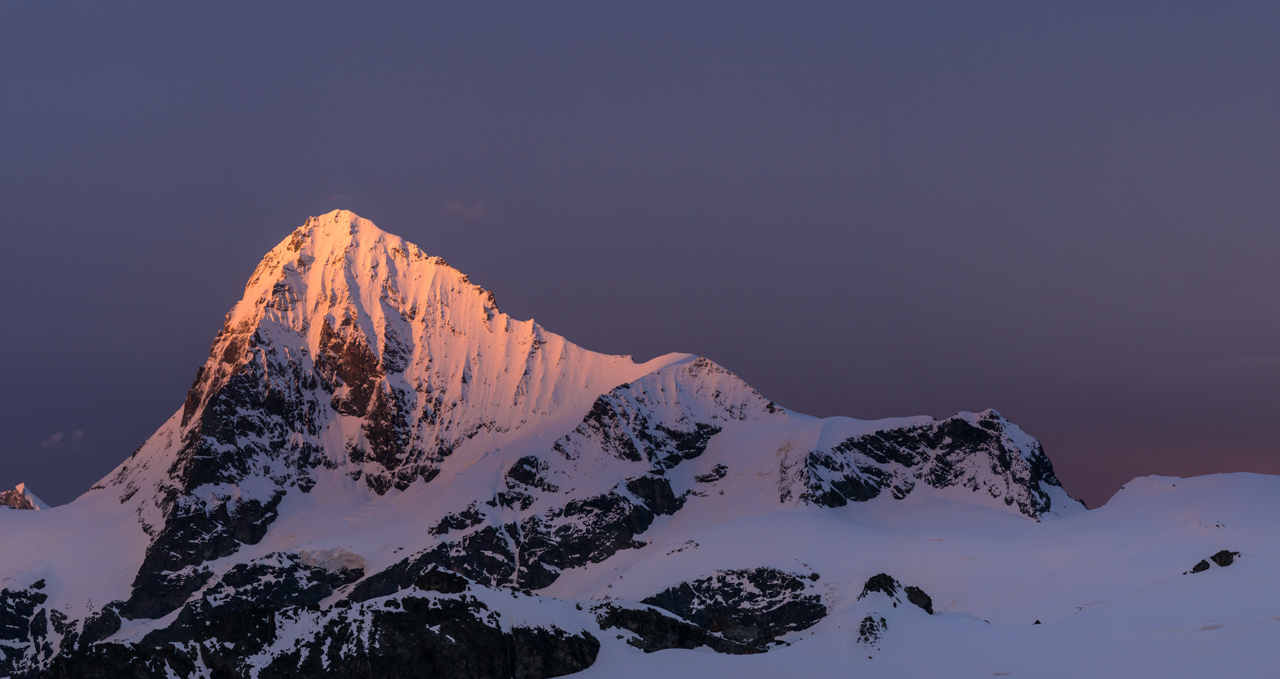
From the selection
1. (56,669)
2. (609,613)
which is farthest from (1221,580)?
(56,669)

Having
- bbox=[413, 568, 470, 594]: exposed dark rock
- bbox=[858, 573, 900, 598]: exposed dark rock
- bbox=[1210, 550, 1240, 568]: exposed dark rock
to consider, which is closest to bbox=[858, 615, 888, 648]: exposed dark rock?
bbox=[858, 573, 900, 598]: exposed dark rock

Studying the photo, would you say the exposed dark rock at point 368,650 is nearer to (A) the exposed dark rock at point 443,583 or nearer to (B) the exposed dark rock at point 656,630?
(A) the exposed dark rock at point 443,583

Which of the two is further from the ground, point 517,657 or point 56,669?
point 517,657

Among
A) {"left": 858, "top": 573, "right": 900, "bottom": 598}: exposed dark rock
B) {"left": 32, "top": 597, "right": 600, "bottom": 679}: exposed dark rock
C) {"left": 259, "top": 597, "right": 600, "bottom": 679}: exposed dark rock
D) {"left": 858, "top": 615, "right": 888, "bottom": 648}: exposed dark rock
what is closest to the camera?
{"left": 32, "top": 597, "right": 600, "bottom": 679}: exposed dark rock

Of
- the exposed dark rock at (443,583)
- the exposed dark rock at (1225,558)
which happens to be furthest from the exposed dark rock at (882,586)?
the exposed dark rock at (443,583)

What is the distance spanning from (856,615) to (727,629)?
21.2 m

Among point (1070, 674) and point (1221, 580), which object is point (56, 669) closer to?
point (1070, 674)

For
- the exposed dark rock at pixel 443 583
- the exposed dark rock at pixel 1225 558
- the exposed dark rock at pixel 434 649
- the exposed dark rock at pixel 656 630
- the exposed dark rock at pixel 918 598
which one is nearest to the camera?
the exposed dark rock at pixel 434 649

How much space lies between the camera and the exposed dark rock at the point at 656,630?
4732 inches

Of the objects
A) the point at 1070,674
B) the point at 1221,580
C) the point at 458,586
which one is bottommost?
the point at 1070,674

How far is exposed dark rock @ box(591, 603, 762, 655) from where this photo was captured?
120 metres

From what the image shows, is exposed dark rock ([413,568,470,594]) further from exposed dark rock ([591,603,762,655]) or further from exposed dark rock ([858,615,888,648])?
exposed dark rock ([858,615,888,648])

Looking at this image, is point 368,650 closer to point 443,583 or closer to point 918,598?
point 443,583

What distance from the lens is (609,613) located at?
404 feet
